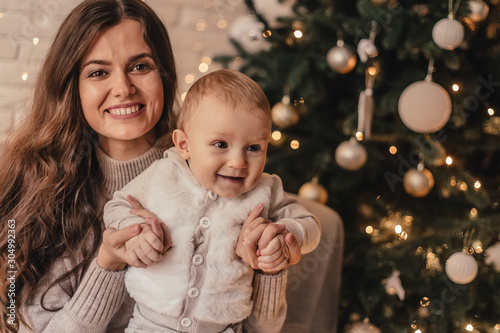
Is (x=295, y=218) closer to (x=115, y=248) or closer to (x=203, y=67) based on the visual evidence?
(x=115, y=248)

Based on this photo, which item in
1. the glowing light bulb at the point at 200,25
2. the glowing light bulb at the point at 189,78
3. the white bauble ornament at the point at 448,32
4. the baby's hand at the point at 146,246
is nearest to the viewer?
the baby's hand at the point at 146,246

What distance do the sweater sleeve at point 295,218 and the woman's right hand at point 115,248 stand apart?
31 centimetres

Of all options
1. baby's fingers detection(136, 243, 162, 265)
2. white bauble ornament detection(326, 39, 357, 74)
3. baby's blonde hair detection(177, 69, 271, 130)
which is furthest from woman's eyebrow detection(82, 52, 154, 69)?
white bauble ornament detection(326, 39, 357, 74)

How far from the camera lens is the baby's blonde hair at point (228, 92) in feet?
3.17

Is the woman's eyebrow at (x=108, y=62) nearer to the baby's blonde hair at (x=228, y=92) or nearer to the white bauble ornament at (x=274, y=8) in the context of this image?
the baby's blonde hair at (x=228, y=92)

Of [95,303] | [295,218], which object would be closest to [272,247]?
[295,218]

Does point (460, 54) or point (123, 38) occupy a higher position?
→ point (123, 38)

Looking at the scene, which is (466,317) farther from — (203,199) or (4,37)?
(4,37)

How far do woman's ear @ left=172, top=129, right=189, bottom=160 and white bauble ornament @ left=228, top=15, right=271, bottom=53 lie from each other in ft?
3.05

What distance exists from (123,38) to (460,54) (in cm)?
117

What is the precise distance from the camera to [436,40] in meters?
1.50

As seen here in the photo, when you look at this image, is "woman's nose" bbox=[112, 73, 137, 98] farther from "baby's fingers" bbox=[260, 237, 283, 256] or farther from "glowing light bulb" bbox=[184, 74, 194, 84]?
"glowing light bulb" bbox=[184, 74, 194, 84]

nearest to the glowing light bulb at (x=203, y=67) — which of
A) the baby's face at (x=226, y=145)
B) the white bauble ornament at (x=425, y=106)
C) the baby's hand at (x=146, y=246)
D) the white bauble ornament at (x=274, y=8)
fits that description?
the white bauble ornament at (x=274, y=8)

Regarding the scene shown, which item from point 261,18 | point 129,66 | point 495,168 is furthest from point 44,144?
point 495,168
